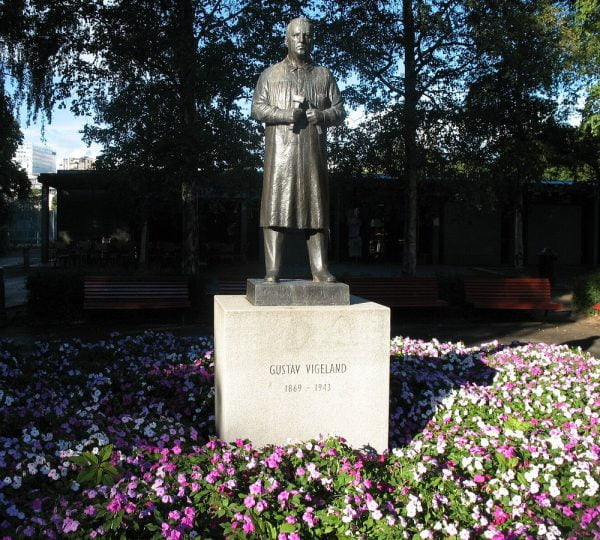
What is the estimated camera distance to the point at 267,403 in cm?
410

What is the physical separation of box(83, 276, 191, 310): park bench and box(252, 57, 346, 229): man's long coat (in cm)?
631

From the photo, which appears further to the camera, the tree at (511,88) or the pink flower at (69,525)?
the tree at (511,88)

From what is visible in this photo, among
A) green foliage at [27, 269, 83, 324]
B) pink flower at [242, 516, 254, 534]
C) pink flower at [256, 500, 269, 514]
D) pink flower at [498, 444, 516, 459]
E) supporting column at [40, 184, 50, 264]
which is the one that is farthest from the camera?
supporting column at [40, 184, 50, 264]

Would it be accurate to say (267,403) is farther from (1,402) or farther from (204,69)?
(204,69)

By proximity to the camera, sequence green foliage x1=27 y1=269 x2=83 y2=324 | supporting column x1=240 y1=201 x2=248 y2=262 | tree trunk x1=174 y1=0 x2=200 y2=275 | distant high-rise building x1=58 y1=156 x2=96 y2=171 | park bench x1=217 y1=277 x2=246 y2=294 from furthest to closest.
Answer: supporting column x1=240 y1=201 x2=248 y2=262 < distant high-rise building x1=58 y1=156 x2=96 y2=171 < tree trunk x1=174 y1=0 x2=200 y2=275 < park bench x1=217 y1=277 x2=246 y2=294 < green foliage x1=27 y1=269 x2=83 y2=324

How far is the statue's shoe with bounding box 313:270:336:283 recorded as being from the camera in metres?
4.53

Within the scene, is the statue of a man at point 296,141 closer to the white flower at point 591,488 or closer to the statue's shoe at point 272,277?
the statue's shoe at point 272,277

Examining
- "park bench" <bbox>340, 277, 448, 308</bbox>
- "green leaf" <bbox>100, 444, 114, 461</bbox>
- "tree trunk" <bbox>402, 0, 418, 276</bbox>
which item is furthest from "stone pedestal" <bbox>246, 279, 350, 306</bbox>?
"tree trunk" <bbox>402, 0, 418, 276</bbox>

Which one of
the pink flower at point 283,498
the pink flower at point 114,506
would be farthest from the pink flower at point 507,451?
the pink flower at point 114,506

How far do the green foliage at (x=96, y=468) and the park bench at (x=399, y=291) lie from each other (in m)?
7.82

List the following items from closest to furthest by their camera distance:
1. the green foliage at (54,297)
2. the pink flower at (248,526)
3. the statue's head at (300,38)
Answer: the pink flower at (248,526) < the statue's head at (300,38) < the green foliage at (54,297)

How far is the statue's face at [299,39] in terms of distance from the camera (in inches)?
173

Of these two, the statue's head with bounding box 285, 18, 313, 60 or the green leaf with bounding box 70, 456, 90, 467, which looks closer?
the green leaf with bounding box 70, 456, 90, 467

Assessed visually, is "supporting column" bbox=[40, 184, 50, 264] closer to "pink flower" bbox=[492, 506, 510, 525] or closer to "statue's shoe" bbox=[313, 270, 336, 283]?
"statue's shoe" bbox=[313, 270, 336, 283]
